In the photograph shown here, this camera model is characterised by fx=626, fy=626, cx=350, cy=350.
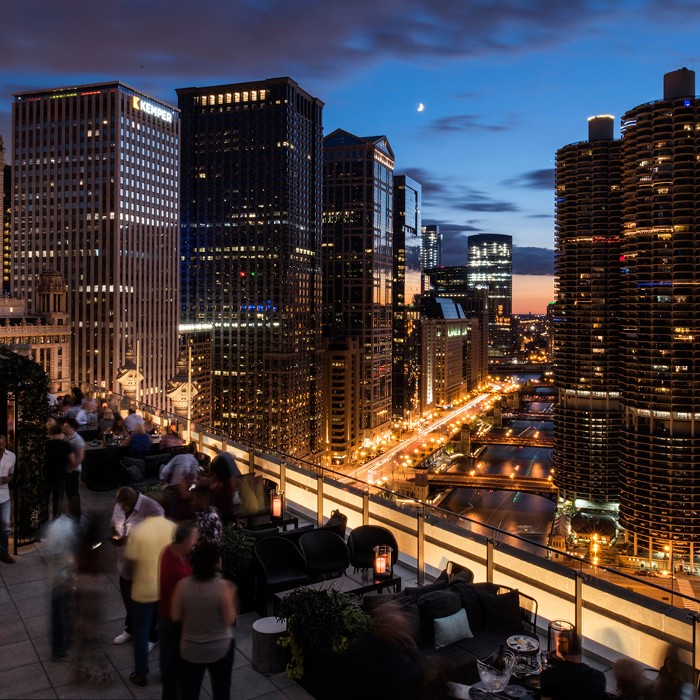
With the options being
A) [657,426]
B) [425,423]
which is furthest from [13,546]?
[425,423]

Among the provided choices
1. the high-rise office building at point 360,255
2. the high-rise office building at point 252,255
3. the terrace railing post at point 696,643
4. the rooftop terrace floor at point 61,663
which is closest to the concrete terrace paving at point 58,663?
the rooftop terrace floor at point 61,663

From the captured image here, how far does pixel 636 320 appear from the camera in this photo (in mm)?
91812

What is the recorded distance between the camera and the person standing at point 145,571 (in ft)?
20.6

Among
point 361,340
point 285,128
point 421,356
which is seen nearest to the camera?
point 285,128

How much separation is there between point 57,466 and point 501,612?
23.1 ft

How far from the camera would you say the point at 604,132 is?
114m

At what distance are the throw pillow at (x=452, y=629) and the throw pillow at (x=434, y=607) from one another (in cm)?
5

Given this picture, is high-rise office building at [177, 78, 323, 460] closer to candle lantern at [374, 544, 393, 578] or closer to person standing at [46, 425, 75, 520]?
person standing at [46, 425, 75, 520]

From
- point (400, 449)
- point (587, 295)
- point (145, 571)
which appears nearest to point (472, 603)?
point (145, 571)

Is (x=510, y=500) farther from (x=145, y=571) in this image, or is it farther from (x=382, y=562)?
(x=145, y=571)

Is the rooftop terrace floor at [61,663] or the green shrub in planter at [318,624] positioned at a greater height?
the green shrub in planter at [318,624]

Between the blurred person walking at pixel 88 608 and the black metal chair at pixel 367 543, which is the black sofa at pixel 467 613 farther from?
the blurred person walking at pixel 88 608

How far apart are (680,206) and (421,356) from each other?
4224 inches

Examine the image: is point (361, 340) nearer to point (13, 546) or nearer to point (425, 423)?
point (425, 423)
